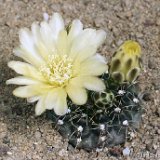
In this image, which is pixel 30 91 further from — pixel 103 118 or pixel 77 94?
pixel 103 118

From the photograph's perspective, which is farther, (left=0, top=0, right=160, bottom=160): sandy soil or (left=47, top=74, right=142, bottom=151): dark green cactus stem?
(left=0, top=0, right=160, bottom=160): sandy soil

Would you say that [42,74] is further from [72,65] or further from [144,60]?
[144,60]

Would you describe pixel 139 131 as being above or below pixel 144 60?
below

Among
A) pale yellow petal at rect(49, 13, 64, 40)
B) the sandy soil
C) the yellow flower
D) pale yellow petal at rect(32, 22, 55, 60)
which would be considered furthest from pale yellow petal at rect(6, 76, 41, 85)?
the sandy soil

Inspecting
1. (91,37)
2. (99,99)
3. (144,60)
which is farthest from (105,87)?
(144,60)

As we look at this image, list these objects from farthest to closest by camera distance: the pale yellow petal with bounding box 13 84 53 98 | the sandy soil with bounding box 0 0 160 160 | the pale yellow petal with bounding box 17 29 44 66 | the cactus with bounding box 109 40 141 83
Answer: the sandy soil with bounding box 0 0 160 160
the pale yellow petal with bounding box 17 29 44 66
the pale yellow petal with bounding box 13 84 53 98
the cactus with bounding box 109 40 141 83

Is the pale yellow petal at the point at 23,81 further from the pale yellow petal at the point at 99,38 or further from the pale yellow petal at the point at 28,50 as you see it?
the pale yellow petal at the point at 99,38

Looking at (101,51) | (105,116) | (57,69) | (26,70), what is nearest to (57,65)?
(57,69)

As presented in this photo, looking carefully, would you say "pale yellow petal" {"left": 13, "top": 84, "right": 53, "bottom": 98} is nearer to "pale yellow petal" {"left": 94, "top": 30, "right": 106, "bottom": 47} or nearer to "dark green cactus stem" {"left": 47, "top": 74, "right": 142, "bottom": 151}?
"dark green cactus stem" {"left": 47, "top": 74, "right": 142, "bottom": 151}
